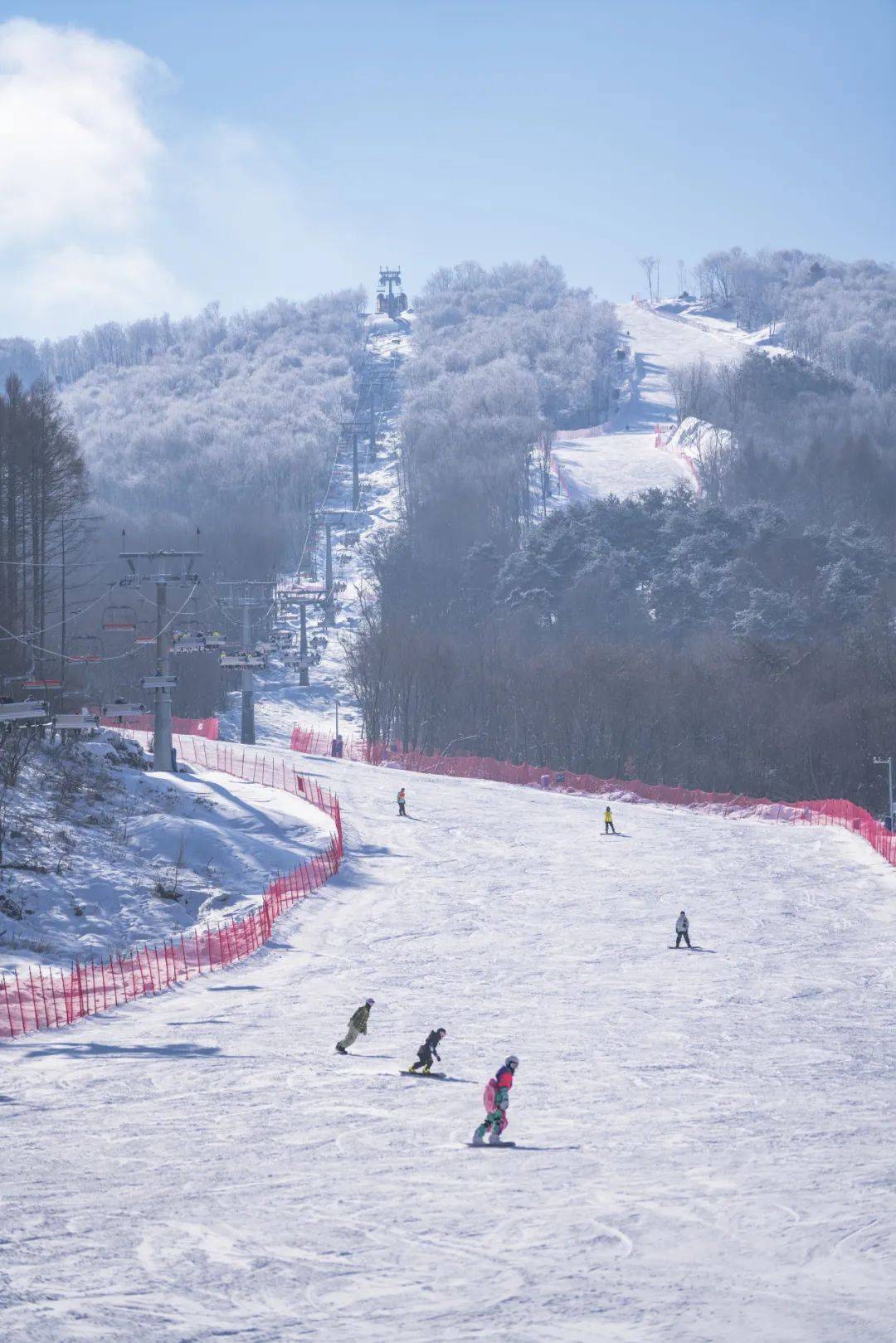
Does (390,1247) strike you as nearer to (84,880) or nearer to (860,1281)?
(860,1281)

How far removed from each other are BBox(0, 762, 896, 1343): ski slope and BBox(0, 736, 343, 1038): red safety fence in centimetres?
79

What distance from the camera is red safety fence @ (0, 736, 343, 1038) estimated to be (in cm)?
2747

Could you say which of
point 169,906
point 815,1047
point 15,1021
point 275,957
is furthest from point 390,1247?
point 169,906

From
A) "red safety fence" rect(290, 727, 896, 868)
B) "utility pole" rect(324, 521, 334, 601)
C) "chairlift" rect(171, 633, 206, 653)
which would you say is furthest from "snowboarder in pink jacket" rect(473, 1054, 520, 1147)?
"utility pole" rect(324, 521, 334, 601)

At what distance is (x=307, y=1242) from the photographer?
14.4 metres

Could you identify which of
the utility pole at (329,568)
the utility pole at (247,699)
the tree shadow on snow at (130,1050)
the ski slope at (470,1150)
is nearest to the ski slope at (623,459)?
the utility pole at (329,568)

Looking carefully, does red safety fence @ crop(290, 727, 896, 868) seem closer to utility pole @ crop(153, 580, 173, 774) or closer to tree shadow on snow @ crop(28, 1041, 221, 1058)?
utility pole @ crop(153, 580, 173, 774)

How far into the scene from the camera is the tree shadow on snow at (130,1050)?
23.7 m

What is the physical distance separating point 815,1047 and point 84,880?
21.8 meters

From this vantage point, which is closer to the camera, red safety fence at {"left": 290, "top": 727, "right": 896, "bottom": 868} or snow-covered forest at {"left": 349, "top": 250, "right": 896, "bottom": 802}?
red safety fence at {"left": 290, "top": 727, "right": 896, "bottom": 868}

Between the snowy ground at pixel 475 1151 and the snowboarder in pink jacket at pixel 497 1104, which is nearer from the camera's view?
the snowy ground at pixel 475 1151

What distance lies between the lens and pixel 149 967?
1281 inches

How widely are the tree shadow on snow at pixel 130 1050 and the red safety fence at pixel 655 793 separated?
96.0ft

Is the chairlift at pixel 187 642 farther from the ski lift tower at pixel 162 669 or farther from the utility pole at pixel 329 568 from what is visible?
the utility pole at pixel 329 568
